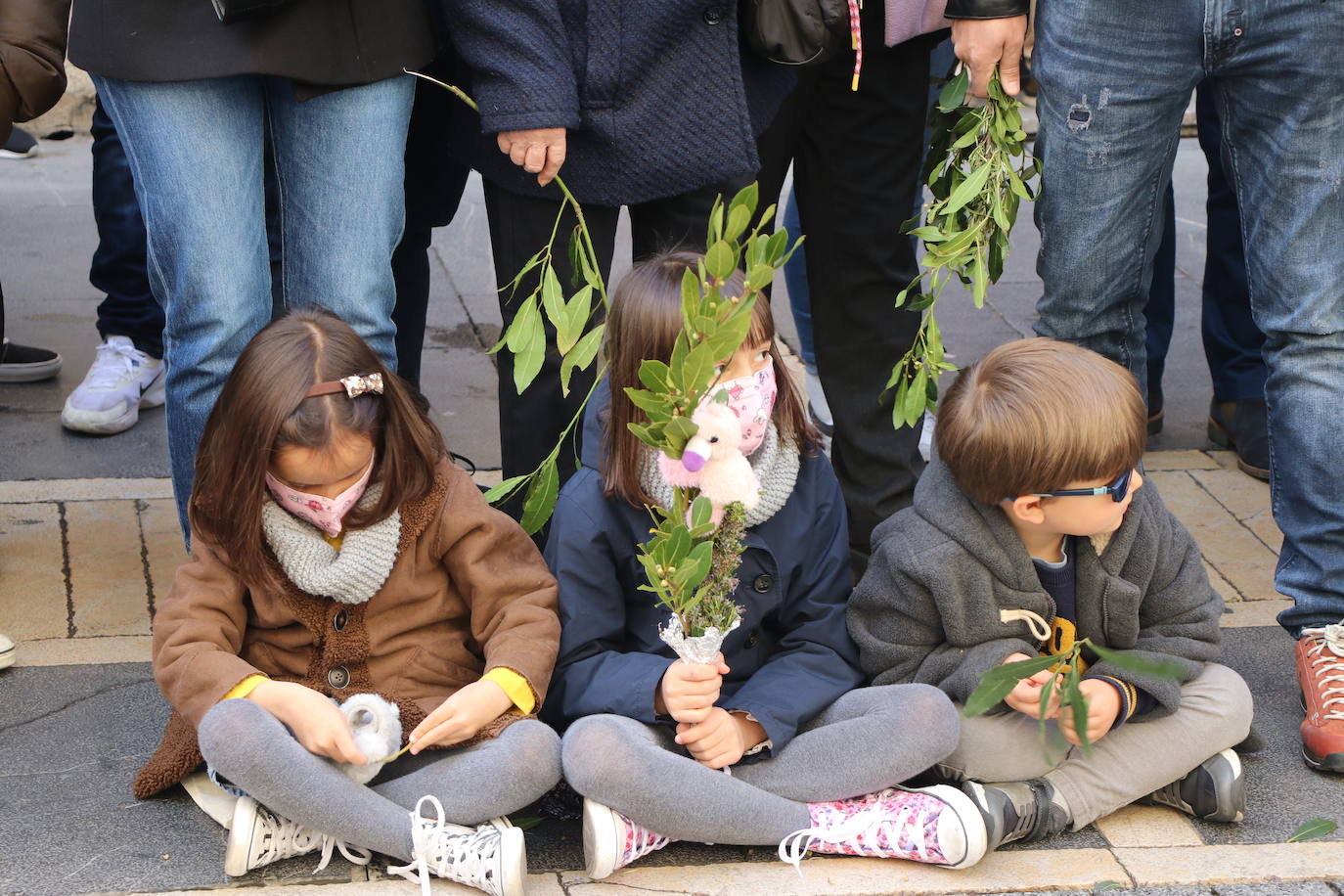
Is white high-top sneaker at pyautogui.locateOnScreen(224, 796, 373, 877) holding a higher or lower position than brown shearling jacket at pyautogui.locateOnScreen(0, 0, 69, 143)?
lower

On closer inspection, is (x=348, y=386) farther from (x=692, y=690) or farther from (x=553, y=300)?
(x=692, y=690)

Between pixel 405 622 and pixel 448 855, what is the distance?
439 mm

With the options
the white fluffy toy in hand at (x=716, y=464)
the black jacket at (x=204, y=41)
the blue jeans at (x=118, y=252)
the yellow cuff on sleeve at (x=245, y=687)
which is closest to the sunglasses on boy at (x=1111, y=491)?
the white fluffy toy in hand at (x=716, y=464)

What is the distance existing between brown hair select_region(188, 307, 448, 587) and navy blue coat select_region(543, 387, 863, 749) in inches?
11.2

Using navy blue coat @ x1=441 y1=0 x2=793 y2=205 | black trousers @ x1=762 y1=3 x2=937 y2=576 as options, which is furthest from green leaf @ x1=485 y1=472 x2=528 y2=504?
black trousers @ x1=762 y1=3 x2=937 y2=576

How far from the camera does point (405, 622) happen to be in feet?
8.29

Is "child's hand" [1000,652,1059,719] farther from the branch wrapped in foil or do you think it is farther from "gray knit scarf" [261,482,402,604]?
"gray knit scarf" [261,482,402,604]

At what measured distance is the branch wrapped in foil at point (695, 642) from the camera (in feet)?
7.26

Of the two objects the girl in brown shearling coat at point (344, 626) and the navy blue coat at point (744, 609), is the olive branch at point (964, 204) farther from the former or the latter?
the girl in brown shearling coat at point (344, 626)

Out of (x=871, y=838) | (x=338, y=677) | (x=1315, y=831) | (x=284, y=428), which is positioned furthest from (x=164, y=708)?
(x=1315, y=831)

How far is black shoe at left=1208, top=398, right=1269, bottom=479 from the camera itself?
3.81m

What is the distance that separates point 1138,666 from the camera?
5.67 ft

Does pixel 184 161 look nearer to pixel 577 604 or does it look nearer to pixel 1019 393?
pixel 577 604

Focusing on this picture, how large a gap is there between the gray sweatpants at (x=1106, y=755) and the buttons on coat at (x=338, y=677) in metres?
0.97
